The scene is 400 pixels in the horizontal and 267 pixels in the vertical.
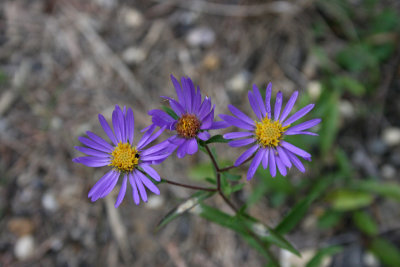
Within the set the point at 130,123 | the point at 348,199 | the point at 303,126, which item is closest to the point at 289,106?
the point at 303,126

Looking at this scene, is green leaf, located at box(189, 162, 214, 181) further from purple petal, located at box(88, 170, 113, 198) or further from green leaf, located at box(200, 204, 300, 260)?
purple petal, located at box(88, 170, 113, 198)

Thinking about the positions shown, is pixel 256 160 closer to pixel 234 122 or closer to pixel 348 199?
pixel 234 122

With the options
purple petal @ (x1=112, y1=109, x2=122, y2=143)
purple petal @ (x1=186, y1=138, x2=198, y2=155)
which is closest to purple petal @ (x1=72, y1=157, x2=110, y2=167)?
purple petal @ (x1=112, y1=109, x2=122, y2=143)

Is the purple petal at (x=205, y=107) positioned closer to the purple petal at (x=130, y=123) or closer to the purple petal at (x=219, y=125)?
the purple petal at (x=219, y=125)

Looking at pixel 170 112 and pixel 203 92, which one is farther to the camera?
pixel 203 92

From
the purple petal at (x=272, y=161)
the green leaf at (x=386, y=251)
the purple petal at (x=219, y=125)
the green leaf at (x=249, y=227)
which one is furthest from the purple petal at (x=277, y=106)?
the green leaf at (x=386, y=251)

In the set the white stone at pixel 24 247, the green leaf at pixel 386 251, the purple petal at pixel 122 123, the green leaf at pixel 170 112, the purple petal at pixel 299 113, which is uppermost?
the white stone at pixel 24 247
